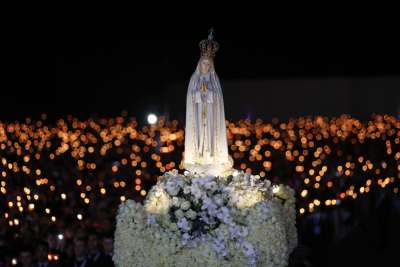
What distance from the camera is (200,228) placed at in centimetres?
844

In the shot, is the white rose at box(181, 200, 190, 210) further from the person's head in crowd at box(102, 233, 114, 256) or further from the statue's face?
the person's head in crowd at box(102, 233, 114, 256)

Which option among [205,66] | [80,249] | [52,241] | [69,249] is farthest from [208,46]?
[52,241]

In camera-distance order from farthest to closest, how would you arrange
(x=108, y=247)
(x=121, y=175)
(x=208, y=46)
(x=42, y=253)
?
(x=121, y=175) < (x=42, y=253) < (x=108, y=247) < (x=208, y=46)

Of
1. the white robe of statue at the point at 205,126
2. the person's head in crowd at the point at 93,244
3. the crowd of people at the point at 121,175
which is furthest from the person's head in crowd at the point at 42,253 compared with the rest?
the white robe of statue at the point at 205,126

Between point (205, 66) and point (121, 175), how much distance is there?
9.89 m

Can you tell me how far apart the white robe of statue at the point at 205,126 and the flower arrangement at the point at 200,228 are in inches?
28.7

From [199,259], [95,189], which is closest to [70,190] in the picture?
[95,189]

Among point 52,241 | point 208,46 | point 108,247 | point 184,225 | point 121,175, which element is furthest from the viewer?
point 121,175

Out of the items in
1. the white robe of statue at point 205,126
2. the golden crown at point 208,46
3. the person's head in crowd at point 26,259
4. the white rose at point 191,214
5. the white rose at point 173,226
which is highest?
the golden crown at point 208,46

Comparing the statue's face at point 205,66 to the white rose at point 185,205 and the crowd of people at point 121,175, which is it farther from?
the white rose at point 185,205

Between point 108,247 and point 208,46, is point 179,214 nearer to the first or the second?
point 208,46

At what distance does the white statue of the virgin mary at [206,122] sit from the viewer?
9406 millimetres

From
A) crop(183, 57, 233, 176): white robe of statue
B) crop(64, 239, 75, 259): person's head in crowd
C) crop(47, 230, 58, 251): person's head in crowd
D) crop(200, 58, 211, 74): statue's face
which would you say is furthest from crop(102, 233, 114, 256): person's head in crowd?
crop(200, 58, 211, 74): statue's face

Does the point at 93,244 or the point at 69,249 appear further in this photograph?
the point at 69,249
